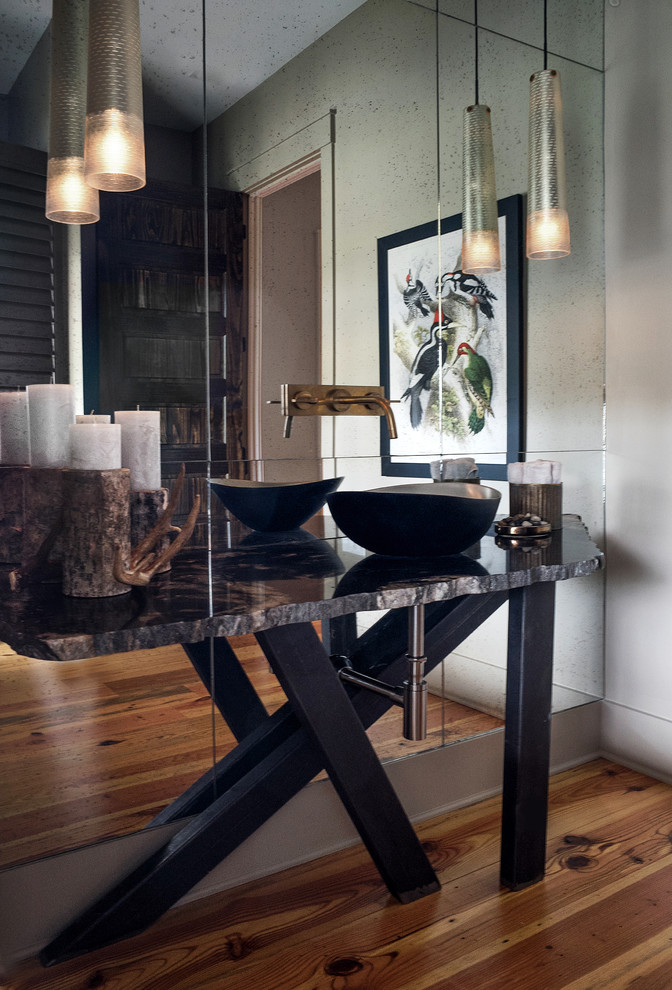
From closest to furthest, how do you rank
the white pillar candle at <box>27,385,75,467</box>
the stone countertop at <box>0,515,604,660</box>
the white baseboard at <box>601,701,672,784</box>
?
the stone countertop at <box>0,515,604,660</box>
the white pillar candle at <box>27,385,75,467</box>
the white baseboard at <box>601,701,672,784</box>

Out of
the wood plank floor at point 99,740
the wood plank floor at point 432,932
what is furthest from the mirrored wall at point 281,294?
the wood plank floor at point 432,932

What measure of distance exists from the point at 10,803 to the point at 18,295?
967 millimetres

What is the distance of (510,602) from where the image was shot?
5.80 ft

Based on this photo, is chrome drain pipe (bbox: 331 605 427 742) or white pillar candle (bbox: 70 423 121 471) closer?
white pillar candle (bbox: 70 423 121 471)

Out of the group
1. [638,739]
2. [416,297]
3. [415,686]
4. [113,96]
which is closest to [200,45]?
[113,96]

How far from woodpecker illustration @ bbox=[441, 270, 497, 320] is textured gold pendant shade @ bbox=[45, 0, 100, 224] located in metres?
0.99

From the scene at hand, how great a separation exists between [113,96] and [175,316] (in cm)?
43

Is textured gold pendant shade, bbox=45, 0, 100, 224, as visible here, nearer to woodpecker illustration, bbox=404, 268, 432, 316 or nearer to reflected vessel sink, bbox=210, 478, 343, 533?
reflected vessel sink, bbox=210, 478, 343, 533

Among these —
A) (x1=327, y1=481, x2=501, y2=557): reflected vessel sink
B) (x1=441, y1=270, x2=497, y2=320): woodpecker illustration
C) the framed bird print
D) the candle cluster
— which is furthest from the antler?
(x1=441, y1=270, x2=497, y2=320): woodpecker illustration

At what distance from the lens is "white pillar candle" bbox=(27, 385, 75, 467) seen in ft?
4.62

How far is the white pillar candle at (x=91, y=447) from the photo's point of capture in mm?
1308

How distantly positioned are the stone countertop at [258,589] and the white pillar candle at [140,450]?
0.58 feet

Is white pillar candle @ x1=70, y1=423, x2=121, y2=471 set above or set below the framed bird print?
below

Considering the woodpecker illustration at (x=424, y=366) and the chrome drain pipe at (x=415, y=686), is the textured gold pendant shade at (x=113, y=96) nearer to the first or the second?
the woodpecker illustration at (x=424, y=366)
